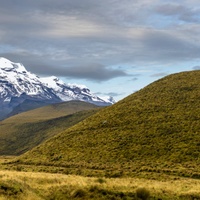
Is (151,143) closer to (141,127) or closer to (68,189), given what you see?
(141,127)

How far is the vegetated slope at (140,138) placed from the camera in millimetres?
56812

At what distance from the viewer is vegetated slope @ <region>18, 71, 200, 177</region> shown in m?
56.8

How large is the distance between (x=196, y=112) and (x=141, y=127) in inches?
498

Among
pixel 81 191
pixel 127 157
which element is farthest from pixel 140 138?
pixel 81 191

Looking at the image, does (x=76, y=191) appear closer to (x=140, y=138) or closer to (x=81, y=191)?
(x=81, y=191)

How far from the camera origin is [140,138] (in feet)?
229

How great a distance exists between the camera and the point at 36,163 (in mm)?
66688

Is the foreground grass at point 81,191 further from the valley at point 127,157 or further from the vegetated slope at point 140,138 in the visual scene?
the vegetated slope at point 140,138

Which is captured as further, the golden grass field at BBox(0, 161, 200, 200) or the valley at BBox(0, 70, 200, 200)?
the valley at BBox(0, 70, 200, 200)

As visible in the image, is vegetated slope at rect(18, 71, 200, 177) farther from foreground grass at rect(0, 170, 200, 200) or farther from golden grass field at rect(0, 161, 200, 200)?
foreground grass at rect(0, 170, 200, 200)

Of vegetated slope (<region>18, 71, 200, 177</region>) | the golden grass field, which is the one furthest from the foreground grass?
vegetated slope (<region>18, 71, 200, 177</region>)

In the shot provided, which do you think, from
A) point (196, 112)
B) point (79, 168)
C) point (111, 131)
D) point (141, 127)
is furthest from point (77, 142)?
point (196, 112)

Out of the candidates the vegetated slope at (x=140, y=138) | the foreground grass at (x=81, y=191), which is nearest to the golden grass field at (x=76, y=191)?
the foreground grass at (x=81, y=191)

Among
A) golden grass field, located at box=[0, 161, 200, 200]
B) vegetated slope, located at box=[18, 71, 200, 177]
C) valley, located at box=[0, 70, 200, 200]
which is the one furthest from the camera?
vegetated slope, located at box=[18, 71, 200, 177]
